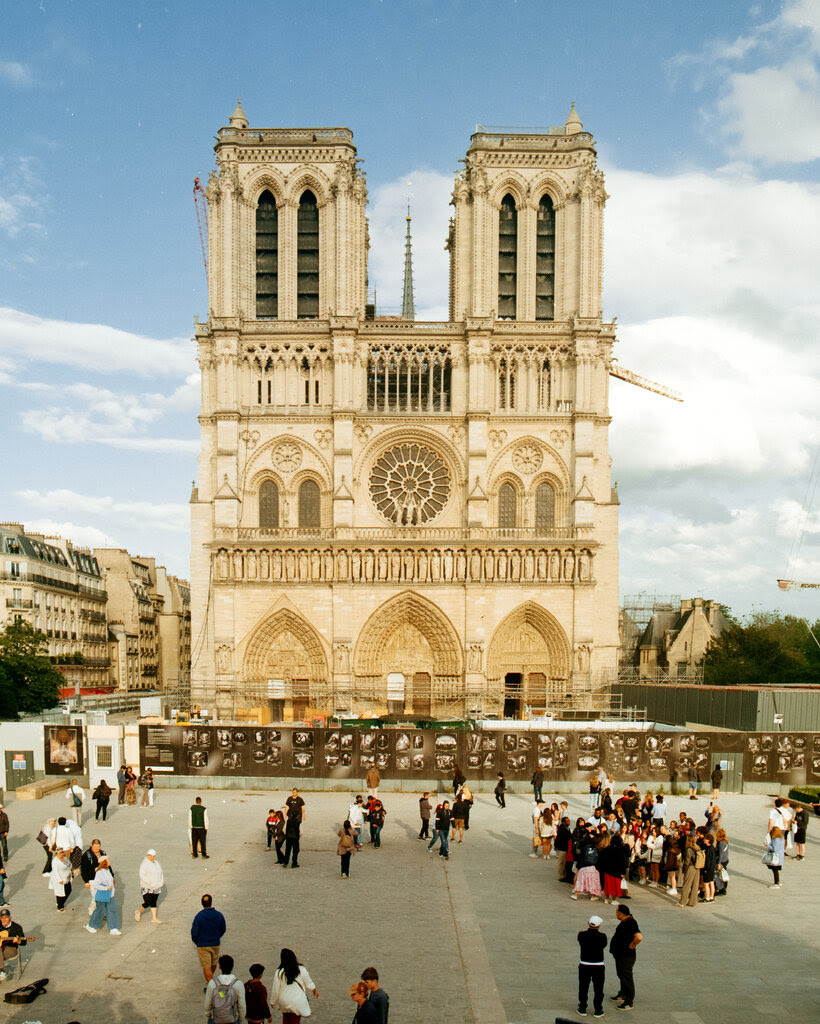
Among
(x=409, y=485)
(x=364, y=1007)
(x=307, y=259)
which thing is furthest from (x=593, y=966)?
(x=307, y=259)

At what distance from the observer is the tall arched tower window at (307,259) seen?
158ft

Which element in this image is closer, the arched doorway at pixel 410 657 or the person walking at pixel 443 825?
→ the person walking at pixel 443 825

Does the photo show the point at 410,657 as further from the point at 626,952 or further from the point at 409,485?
the point at 626,952

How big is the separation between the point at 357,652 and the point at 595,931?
3377 cm

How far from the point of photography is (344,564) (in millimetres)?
44656

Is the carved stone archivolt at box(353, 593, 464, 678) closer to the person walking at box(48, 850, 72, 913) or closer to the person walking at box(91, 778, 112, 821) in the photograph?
the person walking at box(91, 778, 112, 821)

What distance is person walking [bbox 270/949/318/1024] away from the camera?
953cm

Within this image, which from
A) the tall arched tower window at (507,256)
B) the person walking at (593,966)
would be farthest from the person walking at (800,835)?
the tall arched tower window at (507,256)

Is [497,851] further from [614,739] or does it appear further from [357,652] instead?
[357,652]

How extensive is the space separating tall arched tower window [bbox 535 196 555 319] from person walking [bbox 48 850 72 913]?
38544 millimetres

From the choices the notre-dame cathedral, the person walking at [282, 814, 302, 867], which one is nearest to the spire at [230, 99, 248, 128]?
the notre-dame cathedral

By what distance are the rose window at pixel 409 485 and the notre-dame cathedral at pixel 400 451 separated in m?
0.10

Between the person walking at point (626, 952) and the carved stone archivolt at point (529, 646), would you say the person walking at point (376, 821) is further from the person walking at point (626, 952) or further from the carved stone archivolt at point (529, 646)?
the carved stone archivolt at point (529, 646)

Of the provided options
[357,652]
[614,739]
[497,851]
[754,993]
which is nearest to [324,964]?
[754,993]
